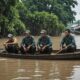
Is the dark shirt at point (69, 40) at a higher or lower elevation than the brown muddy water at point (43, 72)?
higher

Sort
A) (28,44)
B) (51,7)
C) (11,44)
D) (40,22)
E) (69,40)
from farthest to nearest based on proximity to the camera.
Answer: (51,7) → (40,22) → (11,44) → (28,44) → (69,40)

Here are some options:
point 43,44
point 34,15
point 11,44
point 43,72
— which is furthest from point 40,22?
point 43,72

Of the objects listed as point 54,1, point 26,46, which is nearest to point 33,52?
point 26,46

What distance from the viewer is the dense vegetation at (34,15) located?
1880 inches

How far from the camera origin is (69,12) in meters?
78.7

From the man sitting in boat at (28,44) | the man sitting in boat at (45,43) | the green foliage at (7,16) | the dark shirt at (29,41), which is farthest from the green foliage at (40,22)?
the man sitting in boat at (45,43)

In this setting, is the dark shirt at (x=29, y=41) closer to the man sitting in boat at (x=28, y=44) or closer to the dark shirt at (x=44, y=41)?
the man sitting in boat at (x=28, y=44)

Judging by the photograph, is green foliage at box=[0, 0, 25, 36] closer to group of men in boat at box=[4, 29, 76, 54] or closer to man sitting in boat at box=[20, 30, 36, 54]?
group of men in boat at box=[4, 29, 76, 54]

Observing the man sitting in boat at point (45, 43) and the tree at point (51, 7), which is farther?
the tree at point (51, 7)

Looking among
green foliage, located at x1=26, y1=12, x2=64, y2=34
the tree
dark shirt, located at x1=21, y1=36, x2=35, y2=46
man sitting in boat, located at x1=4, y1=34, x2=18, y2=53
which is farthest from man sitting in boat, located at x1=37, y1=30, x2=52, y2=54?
the tree

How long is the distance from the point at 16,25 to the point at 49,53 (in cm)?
3377

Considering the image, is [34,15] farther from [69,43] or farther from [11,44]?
[69,43]

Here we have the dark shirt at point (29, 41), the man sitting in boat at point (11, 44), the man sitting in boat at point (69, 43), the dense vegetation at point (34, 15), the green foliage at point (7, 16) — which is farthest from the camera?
the dense vegetation at point (34, 15)

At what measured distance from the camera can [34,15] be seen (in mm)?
63625
